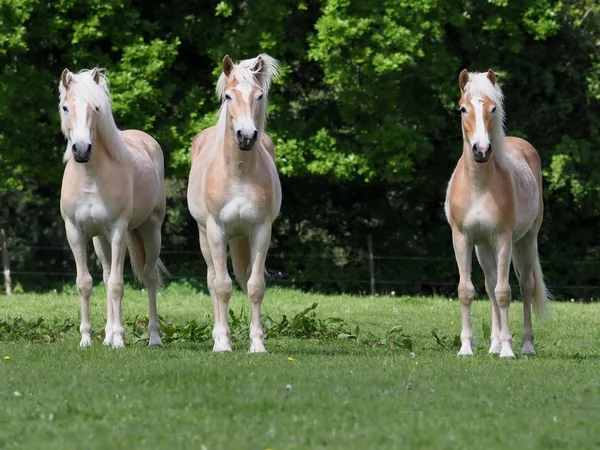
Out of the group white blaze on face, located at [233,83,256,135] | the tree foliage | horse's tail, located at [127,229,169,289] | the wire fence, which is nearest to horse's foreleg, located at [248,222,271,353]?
white blaze on face, located at [233,83,256,135]

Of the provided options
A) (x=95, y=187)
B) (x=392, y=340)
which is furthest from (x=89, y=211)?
(x=392, y=340)

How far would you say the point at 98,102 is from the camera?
36.5 feet

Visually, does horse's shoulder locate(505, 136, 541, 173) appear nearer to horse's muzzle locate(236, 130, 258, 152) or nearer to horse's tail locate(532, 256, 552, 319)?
horse's tail locate(532, 256, 552, 319)

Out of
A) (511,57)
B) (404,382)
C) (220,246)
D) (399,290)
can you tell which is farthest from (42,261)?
(404,382)

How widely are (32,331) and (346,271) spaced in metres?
13.6

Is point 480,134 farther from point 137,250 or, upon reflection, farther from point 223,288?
point 137,250

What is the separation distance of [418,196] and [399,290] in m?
2.40

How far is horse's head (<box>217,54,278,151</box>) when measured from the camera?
10359 millimetres

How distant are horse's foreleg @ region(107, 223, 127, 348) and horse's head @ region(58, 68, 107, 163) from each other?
3.17 ft

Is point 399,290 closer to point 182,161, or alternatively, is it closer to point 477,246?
point 182,161

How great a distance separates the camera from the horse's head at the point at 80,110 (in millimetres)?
10765

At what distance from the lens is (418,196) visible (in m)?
26.2

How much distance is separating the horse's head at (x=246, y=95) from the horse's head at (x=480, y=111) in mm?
1872

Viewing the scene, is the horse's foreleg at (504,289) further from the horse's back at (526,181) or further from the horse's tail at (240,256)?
the horse's tail at (240,256)
